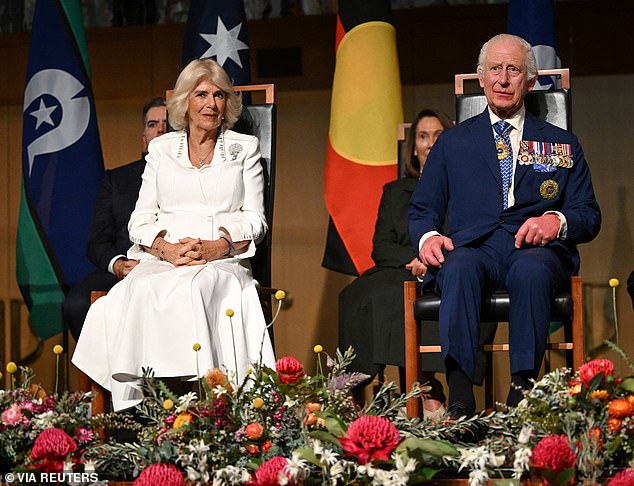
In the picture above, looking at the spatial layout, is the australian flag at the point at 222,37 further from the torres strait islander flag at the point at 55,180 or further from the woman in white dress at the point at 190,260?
the woman in white dress at the point at 190,260

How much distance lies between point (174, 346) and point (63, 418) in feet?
3.49

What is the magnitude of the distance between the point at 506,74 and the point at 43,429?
5.71 feet

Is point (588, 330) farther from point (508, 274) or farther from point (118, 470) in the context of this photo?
point (118, 470)

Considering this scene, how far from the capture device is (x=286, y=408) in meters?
1.79

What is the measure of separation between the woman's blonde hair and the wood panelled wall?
7.16 feet

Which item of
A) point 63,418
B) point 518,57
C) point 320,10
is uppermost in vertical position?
point 320,10

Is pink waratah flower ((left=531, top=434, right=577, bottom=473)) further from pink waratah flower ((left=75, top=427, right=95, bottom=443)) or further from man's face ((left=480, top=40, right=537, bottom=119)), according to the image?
man's face ((left=480, top=40, right=537, bottom=119))

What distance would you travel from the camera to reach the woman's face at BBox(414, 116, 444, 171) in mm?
3916

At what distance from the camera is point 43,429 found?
1849mm

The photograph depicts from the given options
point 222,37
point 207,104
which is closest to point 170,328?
point 207,104

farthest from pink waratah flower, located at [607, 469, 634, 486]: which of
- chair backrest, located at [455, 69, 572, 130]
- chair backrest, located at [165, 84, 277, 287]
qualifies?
chair backrest, located at [165, 84, 277, 287]

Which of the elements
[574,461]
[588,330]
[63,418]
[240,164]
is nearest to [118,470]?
[63,418]

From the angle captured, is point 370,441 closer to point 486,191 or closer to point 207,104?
point 486,191

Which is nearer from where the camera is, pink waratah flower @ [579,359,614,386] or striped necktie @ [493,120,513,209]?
pink waratah flower @ [579,359,614,386]
